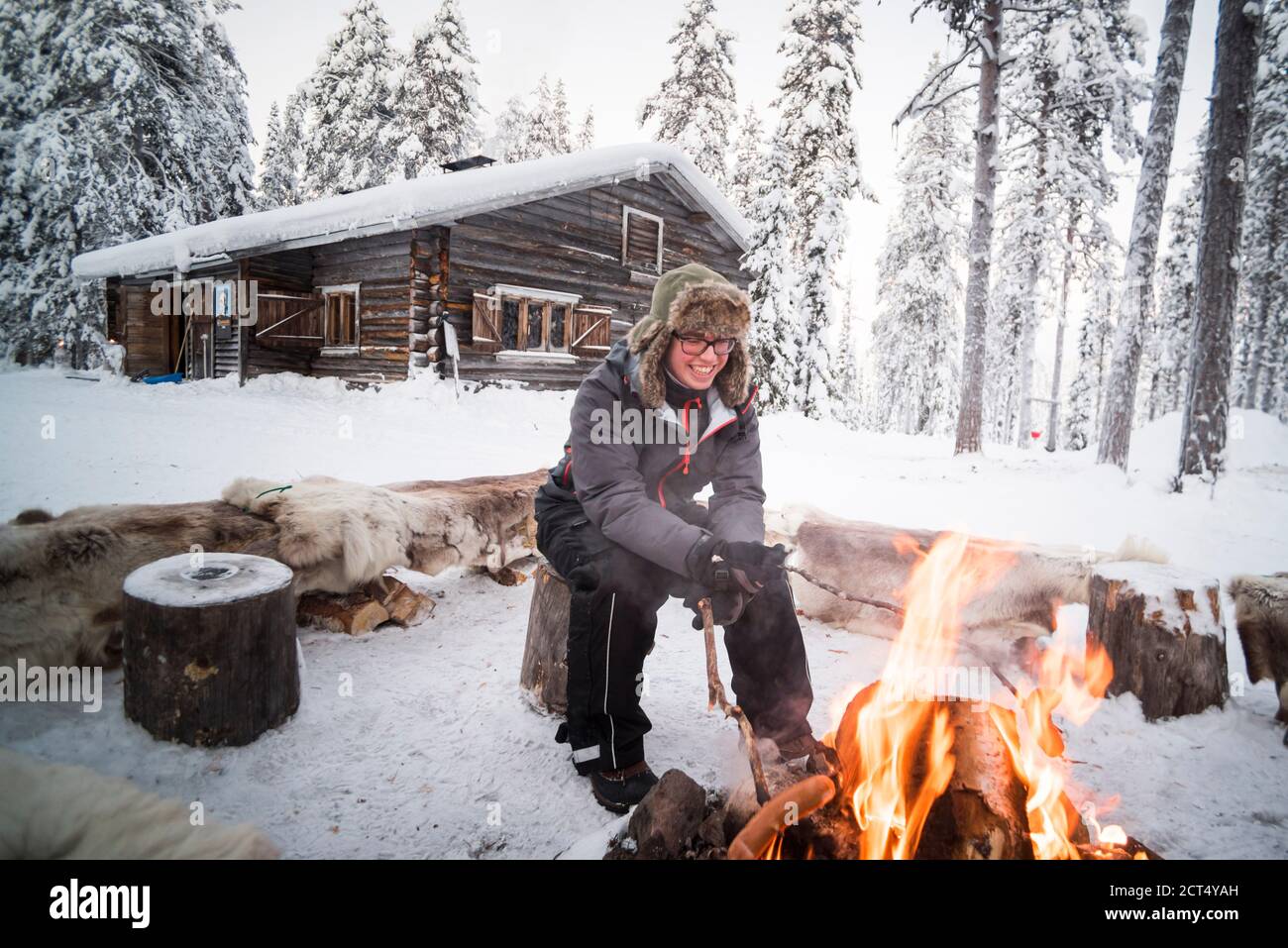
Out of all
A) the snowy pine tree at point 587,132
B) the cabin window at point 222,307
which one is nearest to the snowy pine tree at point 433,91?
the cabin window at point 222,307

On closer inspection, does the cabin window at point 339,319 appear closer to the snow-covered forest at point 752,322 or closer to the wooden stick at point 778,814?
the snow-covered forest at point 752,322

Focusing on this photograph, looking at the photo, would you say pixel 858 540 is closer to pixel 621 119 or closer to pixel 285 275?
pixel 285 275

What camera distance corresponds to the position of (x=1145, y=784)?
2.39 m

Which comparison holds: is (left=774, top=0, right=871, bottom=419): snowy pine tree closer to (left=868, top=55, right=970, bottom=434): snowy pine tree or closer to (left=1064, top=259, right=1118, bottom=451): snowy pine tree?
(left=868, top=55, right=970, bottom=434): snowy pine tree

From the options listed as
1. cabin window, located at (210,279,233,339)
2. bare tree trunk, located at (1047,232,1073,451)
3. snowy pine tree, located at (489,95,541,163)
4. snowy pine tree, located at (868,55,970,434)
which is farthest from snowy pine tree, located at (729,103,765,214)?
cabin window, located at (210,279,233,339)

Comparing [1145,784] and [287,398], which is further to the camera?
[287,398]

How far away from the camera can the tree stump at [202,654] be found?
7.39 feet

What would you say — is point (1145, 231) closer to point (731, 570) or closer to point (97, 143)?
point (731, 570)

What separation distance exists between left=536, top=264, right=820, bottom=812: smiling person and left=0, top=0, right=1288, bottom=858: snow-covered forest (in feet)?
1.09

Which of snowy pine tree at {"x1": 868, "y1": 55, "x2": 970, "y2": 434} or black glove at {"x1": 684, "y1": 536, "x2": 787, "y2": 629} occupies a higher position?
snowy pine tree at {"x1": 868, "y1": 55, "x2": 970, "y2": 434}

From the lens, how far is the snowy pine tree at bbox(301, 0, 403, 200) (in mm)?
21469

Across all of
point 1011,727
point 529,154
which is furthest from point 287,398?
→ point 529,154

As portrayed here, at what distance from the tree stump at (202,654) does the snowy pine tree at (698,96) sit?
20811 millimetres
